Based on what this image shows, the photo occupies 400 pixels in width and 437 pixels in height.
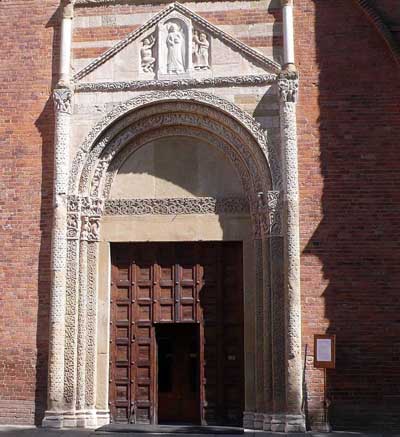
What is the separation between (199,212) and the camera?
1218 cm

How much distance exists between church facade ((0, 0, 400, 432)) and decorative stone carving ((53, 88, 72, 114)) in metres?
0.03

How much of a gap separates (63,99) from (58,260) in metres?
2.79

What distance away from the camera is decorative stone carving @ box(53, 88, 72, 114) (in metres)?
12.2

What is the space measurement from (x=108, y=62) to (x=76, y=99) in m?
0.86

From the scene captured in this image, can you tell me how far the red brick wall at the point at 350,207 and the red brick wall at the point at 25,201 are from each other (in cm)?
442

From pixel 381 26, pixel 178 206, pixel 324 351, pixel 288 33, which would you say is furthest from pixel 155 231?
pixel 381 26

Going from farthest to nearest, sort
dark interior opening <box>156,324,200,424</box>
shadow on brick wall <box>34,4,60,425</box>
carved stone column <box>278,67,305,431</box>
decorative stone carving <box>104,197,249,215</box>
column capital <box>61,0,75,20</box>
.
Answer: column capital <box>61,0,75,20</box> → decorative stone carving <box>104,197,249,215</box> → dark interior opening <box>156,324,200,424</box> → shadow on brick wall <box>34,4,60,425</box> → carved stone column <box>278,67,305,431</box>

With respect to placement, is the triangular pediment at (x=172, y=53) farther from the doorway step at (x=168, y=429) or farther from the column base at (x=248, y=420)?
the doorway step at (x=168, y=429)

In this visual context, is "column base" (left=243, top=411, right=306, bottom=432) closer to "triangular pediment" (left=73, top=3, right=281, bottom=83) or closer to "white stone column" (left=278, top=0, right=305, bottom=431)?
"white stone column" (left=278, top=0, right=305, bottom=431)

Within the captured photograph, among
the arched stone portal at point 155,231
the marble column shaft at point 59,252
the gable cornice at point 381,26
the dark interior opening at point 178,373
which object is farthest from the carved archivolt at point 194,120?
the dark interior opening at point 178,373

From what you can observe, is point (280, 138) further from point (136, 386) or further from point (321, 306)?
point (136, 386)

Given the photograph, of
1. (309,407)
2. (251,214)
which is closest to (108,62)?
(251,214)

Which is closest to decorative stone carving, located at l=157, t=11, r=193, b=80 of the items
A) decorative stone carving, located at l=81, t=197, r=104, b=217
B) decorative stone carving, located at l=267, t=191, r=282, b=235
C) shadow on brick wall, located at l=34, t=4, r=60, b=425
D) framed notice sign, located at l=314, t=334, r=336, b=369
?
shadow on brick wall, located at l=34, t=4, r=60, b=425

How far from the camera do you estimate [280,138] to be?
39.0 feet
